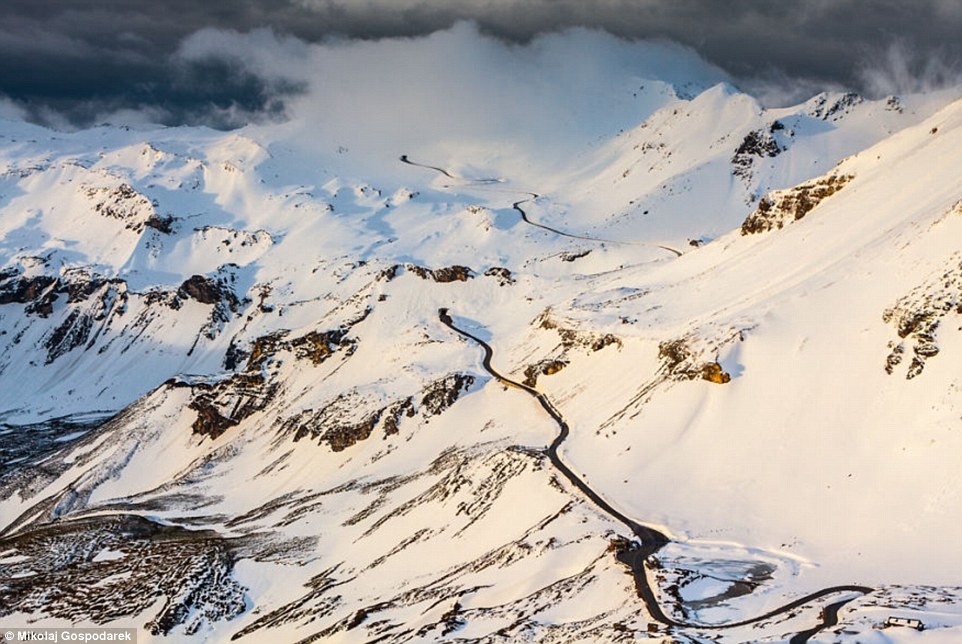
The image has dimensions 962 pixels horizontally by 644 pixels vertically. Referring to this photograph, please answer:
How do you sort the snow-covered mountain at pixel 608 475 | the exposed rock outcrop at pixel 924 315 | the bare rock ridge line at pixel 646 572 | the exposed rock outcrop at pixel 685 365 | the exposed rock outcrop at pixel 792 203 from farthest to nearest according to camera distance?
1. the exposed rock outcrop at pixel 792 203
2. the exposed rock outcrop at pixel 685 365
3. the exposed rock outcrop at pixel 924 315
4. the snow-covered mountain at pixel 608 475
5. the bare rock ridge line at pixel 646 572

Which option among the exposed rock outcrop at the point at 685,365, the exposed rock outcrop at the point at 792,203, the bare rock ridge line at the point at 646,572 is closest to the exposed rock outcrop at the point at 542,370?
the bare rock ridge line at the point at 646,572

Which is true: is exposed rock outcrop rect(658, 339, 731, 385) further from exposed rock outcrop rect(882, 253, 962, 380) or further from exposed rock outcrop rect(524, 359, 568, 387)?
exposed rock outcrop rect(524, 359, 568, 387)

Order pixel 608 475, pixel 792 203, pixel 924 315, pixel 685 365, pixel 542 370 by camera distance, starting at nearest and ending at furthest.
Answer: pixel 924 315
pixel 608 475
pixel 685 365
pixel 542 370
pixel 792 203

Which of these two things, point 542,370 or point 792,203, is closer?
point 542,370

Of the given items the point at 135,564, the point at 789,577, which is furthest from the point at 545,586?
the point at 135,564

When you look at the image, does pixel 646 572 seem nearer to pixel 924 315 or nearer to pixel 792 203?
pixel 924 315

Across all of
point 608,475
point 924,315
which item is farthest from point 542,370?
point 924,315

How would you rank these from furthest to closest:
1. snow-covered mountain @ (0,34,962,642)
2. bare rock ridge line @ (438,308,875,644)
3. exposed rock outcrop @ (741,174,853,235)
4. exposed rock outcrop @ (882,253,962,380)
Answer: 1. exposed rock outcrop @ (741,174,853,235)
2. exposed rock outcrop @ (882,253,962,380)
3. snow-covered mountain @ (0,34,962,642)
4. bare rock ridge line @ (438,308,875,644)

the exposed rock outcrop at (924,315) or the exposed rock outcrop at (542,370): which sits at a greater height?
the exposed rock outcrop at (924,315)

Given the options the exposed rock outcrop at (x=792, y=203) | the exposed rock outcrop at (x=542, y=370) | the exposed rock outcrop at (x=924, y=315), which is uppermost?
the exposed rock outcrop at (x=924, y=315)

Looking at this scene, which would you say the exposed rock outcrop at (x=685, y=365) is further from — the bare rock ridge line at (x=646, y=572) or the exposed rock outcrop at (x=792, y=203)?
the exposed rock outcrop at (x=792, y=203)

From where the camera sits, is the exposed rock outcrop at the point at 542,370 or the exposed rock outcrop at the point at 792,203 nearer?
Answer: the exposed rock outcrop at the point at 542,370

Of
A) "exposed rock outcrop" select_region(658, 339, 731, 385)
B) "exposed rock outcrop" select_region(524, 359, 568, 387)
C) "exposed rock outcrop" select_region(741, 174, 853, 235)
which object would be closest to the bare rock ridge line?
"exposed rock outcrop" select_region(658, 339, 731, 385)
